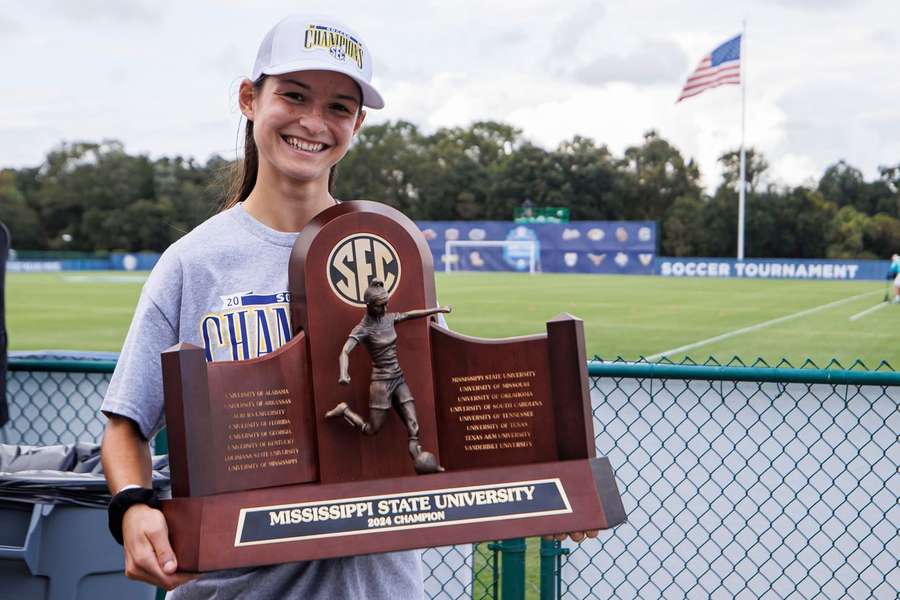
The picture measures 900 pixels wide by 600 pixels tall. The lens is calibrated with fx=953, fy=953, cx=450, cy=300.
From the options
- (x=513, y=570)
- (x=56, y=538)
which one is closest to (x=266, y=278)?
(x=56, y=538)

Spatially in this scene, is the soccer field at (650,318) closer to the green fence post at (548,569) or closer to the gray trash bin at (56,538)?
the green fence post at (548,569)

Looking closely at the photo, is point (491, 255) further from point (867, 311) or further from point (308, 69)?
point (308, 69)

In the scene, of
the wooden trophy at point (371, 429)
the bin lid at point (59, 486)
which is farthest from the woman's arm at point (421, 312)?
the bin lid at point (59, 486)

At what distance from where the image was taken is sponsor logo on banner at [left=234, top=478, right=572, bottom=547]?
1576mm

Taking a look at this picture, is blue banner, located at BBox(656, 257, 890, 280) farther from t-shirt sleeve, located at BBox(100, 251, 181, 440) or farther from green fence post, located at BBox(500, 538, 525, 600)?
t-shirt sleeve, located at BBox(100, 251, 181, 440)

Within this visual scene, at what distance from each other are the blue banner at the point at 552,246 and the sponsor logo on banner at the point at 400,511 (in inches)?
1664

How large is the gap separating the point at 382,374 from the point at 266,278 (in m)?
0.31

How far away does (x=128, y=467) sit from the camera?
66.2 inches

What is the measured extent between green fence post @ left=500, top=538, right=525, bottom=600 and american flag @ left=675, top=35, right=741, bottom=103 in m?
29.3

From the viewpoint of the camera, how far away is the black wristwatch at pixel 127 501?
1585mm

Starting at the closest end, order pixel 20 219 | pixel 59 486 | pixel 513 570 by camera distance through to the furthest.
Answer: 1. pixel 59 486
2. pixel 513 570
3. pixel 20 219

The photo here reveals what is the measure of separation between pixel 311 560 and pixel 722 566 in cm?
282

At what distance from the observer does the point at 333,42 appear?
5.70 feet

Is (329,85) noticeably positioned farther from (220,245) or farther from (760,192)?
(760,192)
